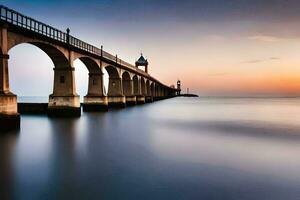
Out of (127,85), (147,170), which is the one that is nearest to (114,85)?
(127,85)

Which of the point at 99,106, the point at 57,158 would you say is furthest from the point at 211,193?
the point at 99,106

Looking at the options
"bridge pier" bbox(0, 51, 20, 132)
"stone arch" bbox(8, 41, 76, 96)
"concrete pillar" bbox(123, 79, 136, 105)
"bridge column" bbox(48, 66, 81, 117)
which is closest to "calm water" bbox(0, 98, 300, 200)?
"bridge pier" bbox(0, 51, 20, 132)

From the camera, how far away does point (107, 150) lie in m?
15.1

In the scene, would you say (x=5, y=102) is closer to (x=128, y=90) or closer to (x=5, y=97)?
(x=5, y=97)

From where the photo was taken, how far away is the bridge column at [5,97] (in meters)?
18.9

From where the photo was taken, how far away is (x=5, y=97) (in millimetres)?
18984

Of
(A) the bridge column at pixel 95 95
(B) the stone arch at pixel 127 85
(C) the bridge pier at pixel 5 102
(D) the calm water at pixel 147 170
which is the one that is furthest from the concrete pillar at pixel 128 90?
(D) the calm water at pixel 147 170

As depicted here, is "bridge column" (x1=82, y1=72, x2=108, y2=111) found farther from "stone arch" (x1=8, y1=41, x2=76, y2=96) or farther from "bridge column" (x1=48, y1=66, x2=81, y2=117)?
"bridge column" (x1=48, y1=66, x2=81, y2=117)

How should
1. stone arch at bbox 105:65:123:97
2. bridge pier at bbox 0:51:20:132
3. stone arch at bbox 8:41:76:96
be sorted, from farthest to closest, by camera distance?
stone arch at bbox 105:65:123:97, stone arch at bbox 8:41:76:96, bridge pier at bbox 0:51:20:132

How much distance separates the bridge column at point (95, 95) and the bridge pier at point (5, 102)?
22167mm

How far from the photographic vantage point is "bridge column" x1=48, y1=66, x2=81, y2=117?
3177 cm

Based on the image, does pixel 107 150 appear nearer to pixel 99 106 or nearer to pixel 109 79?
pixel 99 106

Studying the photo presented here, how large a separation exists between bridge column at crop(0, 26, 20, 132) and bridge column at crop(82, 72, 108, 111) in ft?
72.6

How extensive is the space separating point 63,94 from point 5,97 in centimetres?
1274
